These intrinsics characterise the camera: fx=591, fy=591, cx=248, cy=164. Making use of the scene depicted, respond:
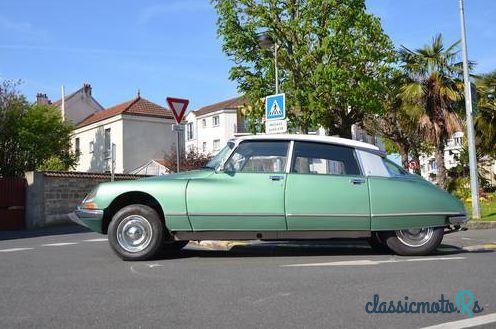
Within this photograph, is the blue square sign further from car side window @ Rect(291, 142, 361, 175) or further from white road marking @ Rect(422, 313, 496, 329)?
white road marking @ Rect(422, 313, 496, 329)

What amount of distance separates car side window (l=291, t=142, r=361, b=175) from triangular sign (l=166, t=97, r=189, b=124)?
4.60m

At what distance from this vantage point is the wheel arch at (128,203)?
7.63 m

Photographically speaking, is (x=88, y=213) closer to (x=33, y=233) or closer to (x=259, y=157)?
(x=259, y=157)

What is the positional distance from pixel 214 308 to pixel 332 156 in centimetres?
358

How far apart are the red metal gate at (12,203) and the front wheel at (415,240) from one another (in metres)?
15.6

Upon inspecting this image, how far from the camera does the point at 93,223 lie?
25.2 ft

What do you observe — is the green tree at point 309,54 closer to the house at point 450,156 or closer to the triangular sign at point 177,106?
the house at point 450,156

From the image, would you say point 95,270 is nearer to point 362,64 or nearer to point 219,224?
point 219,224

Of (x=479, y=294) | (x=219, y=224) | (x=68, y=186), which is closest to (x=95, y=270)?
(x=219, y=224)

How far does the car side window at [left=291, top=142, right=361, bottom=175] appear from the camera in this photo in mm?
7652

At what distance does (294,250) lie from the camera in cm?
884

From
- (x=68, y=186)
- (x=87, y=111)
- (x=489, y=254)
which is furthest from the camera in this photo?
(x=87, y=111)

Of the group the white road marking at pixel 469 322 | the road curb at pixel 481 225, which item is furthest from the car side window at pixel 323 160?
the road curb at pixel 481 225

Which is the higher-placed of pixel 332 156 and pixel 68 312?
pixel 332 156
